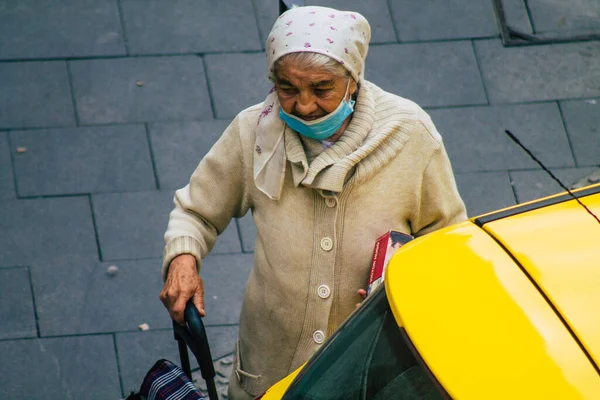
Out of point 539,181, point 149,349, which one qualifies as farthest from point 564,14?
point 149,349

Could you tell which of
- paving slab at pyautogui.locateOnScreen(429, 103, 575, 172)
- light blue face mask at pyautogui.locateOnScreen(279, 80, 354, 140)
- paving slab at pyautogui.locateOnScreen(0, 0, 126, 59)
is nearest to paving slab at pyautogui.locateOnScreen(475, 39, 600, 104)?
paving slab at pyautogui.locateOnScreen(429, 103, 575, 172)

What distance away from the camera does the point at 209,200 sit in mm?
3273

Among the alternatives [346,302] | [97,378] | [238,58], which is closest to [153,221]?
[97,378]

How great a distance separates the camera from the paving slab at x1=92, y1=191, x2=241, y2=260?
529 centimetres

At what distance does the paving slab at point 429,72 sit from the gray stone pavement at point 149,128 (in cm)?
1

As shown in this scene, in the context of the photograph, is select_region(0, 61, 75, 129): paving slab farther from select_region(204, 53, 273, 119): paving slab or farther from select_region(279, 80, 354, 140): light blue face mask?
select_region(279, 80, 354, 140): light blue face mask

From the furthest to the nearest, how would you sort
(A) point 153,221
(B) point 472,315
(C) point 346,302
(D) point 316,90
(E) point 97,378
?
1. (A) point 153,221
2. (E) point 97,378
3. (C) point 346,302
4. (D) point 316,90
5. (B) point 472,315

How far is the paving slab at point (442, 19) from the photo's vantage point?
6578mm

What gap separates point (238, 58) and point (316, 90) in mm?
3467

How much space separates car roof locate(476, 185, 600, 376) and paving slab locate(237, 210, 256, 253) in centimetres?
302

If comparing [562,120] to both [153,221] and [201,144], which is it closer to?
[201,144]

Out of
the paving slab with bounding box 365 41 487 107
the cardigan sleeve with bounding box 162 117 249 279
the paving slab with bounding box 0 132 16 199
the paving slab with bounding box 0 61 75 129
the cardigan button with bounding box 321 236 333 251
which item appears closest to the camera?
the cardigan button with bounding box 321 236 333 251

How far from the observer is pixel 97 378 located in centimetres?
477

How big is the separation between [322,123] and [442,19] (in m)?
3.98
